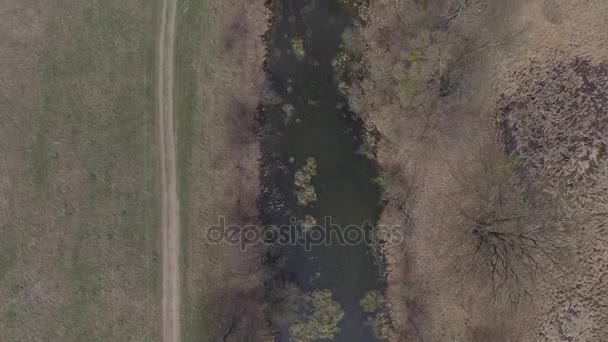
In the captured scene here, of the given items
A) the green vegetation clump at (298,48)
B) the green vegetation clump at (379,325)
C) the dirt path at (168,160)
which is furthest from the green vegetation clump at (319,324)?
the green vegetation clump at (298,48)

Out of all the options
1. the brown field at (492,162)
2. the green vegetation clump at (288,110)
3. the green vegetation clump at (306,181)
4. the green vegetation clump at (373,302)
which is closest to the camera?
the brown field at (492,162)

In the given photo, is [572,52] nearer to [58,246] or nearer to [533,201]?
[533,201]

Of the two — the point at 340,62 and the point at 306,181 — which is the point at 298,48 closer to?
the point at 340,62

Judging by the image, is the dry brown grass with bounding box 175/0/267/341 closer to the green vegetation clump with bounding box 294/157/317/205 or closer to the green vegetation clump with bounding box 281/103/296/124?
the green vegetation clump with bounding box 281/103/296/124

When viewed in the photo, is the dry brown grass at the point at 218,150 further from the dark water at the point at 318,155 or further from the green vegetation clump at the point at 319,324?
the green vegetation clump at the point at 319,324

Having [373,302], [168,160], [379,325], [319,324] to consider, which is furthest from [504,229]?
[168,160]

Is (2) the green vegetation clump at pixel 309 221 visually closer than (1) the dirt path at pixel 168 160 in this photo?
No

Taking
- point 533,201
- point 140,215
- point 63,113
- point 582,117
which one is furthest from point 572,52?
point 63,113

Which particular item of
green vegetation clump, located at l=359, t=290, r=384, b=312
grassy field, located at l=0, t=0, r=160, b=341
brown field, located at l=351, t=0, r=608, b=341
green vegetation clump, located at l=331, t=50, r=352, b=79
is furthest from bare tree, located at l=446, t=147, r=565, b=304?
grassy field, located at l=0, t=0, r=160, b=341
